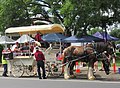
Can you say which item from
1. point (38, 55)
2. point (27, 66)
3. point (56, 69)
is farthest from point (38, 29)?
point (56, 69)

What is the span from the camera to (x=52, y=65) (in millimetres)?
20234

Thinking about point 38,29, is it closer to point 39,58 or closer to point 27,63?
point 27,63

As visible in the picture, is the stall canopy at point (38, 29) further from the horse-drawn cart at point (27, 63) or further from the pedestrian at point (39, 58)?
the pedestrian at point (39, 58)

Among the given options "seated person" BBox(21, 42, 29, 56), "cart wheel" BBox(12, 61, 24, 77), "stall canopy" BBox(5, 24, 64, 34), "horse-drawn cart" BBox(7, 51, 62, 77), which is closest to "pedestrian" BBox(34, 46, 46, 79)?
"horse-drawn cart" BBox(7, 51, 62, 77)

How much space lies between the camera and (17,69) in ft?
68.7

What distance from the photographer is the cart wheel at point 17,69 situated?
67.9 ft

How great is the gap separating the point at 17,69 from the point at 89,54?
5057 millimetres

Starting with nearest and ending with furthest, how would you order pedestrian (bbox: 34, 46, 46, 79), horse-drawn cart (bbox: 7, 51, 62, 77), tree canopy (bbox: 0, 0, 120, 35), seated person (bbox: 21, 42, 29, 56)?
pedestrian (bbox: 34, 46, 46, 79), horse-drawn cart (bbox: 7, 51, 62, 77), seated person (bbox: 21, 42, 29, 56), tree canopy (bbox: 0, 0, 120, 35)

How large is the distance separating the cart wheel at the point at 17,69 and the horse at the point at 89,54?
118 inches

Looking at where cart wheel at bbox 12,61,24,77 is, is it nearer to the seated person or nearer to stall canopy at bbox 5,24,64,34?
the seated person

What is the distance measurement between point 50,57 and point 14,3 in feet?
59.2

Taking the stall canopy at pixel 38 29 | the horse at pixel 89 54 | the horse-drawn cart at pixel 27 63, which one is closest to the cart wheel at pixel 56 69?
the horse-drawn cart at pixel 27 63

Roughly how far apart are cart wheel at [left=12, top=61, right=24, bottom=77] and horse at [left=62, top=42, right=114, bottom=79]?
2.99 m

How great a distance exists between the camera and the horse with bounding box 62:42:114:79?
1844cm
